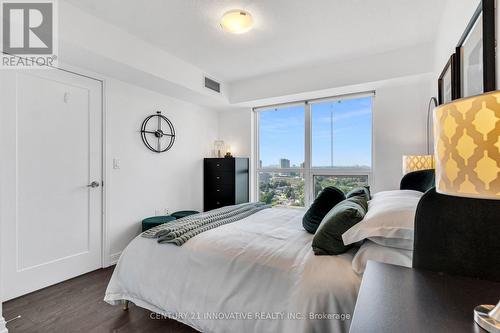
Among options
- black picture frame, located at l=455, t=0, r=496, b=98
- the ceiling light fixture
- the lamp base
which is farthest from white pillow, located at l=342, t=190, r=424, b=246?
the ceiling light fixture

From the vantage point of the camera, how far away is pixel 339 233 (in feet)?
4.66

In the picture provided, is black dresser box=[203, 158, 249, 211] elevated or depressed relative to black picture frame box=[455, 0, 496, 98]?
depressed

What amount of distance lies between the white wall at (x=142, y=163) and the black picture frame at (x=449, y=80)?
3.30 m

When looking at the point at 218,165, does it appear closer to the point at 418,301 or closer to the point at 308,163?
the point at 308,163

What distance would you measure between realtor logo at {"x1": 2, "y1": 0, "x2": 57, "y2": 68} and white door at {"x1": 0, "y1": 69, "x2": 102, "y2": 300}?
0.15 metres

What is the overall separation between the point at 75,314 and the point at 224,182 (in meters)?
2.66

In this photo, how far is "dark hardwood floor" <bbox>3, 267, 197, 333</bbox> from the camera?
1.78 m

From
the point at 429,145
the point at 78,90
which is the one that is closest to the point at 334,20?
the point at 429,145

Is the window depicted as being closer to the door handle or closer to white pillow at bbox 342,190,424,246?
white pillow at bbox 342,190,424,246

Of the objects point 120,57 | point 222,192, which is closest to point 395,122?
point 222,192

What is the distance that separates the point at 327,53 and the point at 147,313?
3.35 metres

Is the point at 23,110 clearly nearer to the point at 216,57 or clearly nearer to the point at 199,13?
the point at 199,13

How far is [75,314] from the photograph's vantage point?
6.44 feet

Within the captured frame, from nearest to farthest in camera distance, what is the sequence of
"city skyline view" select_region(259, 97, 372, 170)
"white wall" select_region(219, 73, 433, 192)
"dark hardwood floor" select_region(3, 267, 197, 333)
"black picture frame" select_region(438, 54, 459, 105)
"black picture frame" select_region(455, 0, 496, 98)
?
"black picture frame" select_region(455, 0, 496, 98) < "black picture frame" select_region(438, 54, 459, 105) < "dark hardwood floor" select_region(3, 267, 197, 333) < "white wall" select_region(219, 73, 433, 192) < "city skyline view" select_region(259, 97, 372, 170)
